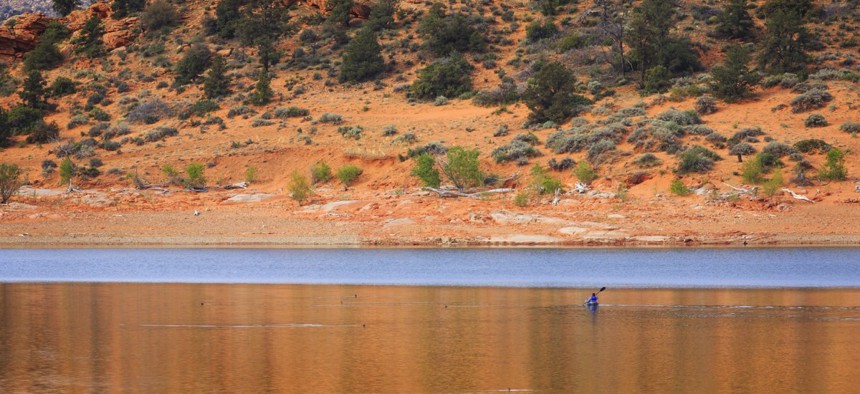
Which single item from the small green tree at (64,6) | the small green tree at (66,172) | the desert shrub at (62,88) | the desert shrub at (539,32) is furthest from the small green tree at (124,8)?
the small green tree at (66,172)

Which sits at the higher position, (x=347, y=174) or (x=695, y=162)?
(x=695, y=162)

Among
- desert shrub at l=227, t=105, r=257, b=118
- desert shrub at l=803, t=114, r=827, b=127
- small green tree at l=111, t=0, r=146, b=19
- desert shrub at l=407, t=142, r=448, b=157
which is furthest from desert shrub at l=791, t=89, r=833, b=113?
small green tree at l=111, t=0, r=146, b=19

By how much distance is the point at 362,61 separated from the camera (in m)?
85.0

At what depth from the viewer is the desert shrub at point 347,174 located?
201 feet

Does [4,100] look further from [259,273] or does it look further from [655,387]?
[655,387]

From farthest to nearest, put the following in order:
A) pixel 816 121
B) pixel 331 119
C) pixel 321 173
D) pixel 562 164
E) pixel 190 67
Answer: pixel 190 67 → pixel 331 119 → pixel 321 173 → pixel 816 121 → pixel 562 164

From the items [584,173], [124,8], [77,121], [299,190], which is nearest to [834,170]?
[584,173]

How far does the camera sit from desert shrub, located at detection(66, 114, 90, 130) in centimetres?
8094

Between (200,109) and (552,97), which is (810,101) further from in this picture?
(200,109)

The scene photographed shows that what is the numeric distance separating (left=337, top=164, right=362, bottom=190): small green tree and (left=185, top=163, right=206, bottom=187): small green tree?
8494mm

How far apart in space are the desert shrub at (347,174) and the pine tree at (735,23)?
36.2 meters

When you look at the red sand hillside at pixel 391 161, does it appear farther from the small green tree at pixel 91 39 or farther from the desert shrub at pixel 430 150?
the desert shrub at pixel 430 150

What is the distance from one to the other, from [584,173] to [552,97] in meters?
15.2

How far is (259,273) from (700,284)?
15620mm
